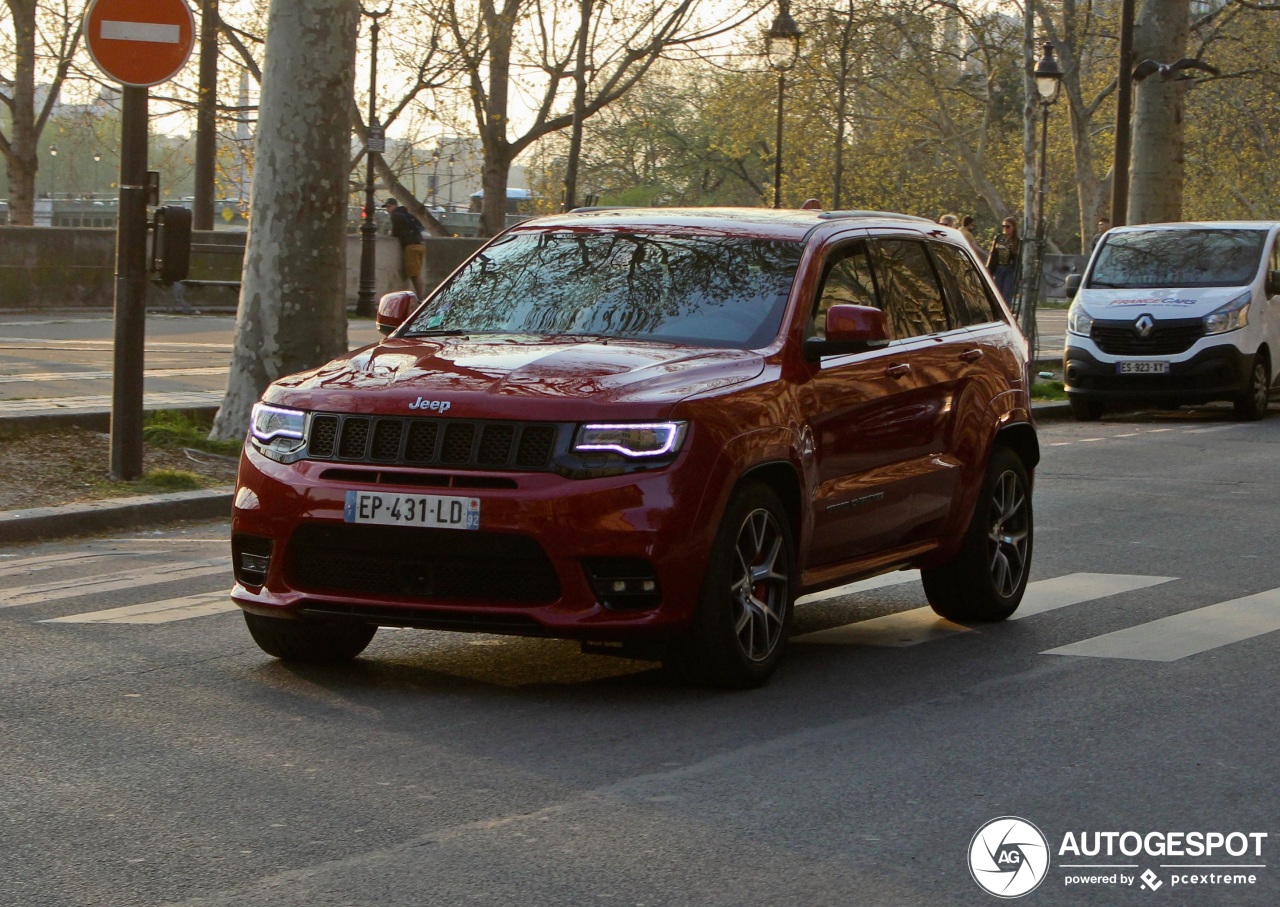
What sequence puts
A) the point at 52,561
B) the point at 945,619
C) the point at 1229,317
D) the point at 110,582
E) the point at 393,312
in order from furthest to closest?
the point at 1229,317 → the point at 52,561 → the point at 110,582 → the point at 945,619 → the point at 393,312

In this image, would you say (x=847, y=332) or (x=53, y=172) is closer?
(x=847, y=332)

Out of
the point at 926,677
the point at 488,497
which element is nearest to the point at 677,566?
the point at 488,497

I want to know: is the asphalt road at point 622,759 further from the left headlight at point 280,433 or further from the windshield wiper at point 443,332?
the windshield wiper at point 443,332

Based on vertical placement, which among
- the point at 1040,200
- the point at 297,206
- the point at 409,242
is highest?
the point at 1040,200

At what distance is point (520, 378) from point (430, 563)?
2.16 feet

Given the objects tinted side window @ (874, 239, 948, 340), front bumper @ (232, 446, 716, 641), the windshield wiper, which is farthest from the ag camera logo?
tinted side window @ (874, 239, 948, 340)

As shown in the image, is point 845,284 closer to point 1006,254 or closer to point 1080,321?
point 1080,321

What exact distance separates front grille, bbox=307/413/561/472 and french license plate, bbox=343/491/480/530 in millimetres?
117

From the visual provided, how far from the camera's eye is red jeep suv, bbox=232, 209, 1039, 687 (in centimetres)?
672

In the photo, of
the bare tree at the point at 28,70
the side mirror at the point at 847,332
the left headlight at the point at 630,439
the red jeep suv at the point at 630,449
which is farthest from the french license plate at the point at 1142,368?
the bare tree at the point at 28,70

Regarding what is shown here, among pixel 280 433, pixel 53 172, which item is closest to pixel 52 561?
pixel 280 433

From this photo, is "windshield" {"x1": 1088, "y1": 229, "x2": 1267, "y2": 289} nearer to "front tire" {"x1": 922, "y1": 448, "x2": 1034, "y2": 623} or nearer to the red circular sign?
the red circular sign

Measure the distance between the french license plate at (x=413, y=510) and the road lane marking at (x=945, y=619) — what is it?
2.13 m

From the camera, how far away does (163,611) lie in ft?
29.1
